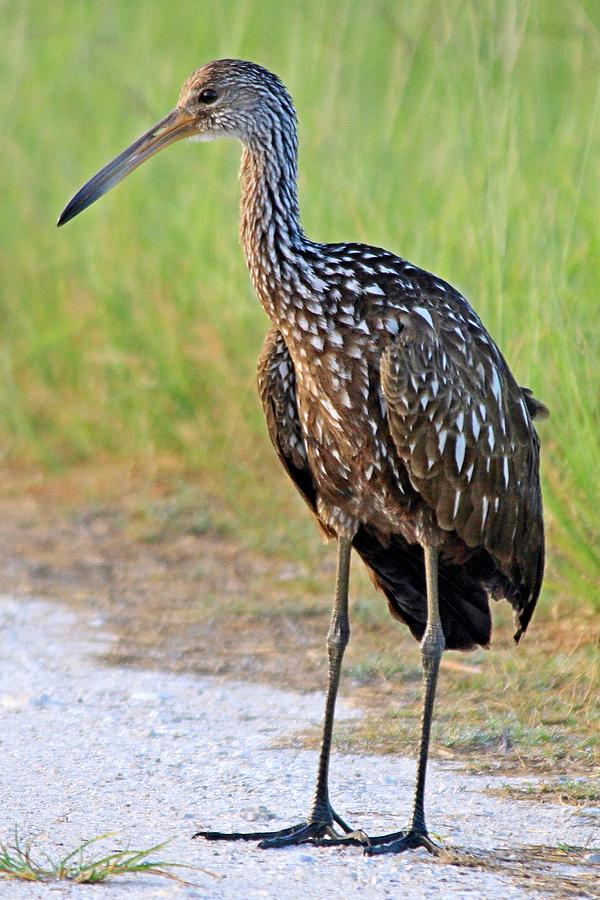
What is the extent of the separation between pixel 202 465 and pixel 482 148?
268 cm

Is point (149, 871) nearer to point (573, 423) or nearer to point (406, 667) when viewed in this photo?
point (406, 667)

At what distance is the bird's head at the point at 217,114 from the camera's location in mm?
4680

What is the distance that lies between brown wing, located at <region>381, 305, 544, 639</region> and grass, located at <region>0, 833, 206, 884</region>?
1.30 metres

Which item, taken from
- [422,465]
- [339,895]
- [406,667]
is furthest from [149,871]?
[406,667]

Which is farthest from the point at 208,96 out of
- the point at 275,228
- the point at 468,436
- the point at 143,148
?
the point at 468,436

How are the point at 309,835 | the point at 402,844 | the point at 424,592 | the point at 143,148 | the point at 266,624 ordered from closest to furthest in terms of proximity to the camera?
the point at 402,844 → the point at 309,835 → the point at 424,592 → the point at 143,148 → the point at 266,624

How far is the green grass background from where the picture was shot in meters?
5.83

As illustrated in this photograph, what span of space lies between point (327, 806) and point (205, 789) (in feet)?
1.31

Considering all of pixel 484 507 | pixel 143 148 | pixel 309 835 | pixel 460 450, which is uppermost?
pixel 143 148

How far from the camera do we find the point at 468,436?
4398mm

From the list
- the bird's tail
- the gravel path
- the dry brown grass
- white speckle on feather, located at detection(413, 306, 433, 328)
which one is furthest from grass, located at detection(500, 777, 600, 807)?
white speckle on feather, located at detection(413, 306, 433, 328)

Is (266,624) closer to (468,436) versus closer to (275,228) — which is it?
(468,436)

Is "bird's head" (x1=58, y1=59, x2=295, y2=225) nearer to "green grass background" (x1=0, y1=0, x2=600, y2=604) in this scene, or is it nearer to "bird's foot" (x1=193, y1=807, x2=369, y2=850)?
"green grass background" (x1=0, y1=0, x2=600, y2=604)

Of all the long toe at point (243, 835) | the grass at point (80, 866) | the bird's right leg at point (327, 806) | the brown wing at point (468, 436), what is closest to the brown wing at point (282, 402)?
the bird's right leg at point (327, 806)
